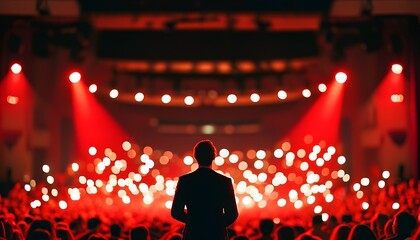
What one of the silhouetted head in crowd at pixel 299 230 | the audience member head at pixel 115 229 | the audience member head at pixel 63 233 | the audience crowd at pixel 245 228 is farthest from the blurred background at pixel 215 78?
the audience member head at pixel 63 233

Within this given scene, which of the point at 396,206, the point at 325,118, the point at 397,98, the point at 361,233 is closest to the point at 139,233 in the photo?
the point at 361,233

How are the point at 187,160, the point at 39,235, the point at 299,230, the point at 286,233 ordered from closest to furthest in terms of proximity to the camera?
the point at 39,235, the point at 286,233, the point at 299,230, the point at 187,160

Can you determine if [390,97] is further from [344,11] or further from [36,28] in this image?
[36,28]

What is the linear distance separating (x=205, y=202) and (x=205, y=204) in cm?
1

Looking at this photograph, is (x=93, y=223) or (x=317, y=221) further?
(x=317, y=221)

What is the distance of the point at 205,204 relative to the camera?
454 centimetres

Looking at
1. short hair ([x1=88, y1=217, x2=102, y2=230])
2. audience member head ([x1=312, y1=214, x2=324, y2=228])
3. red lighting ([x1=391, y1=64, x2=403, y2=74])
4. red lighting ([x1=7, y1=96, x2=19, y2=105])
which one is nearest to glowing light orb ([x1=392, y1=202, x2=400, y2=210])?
audience member head ([x1=312, y1=214, x2=324, y2=228])

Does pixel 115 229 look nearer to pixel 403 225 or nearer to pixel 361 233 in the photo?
pixel 361 233

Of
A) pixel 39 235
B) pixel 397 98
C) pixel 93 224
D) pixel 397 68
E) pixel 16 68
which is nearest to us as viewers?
pixel 39 235

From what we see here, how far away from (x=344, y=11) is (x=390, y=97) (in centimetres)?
246

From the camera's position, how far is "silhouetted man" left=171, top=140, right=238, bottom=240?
14.8 feet

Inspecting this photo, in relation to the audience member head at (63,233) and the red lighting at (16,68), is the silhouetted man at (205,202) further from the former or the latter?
the red lighting at (16,68)

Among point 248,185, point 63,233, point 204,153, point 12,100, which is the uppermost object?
point 12,100

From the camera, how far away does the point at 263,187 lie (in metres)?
22.0
